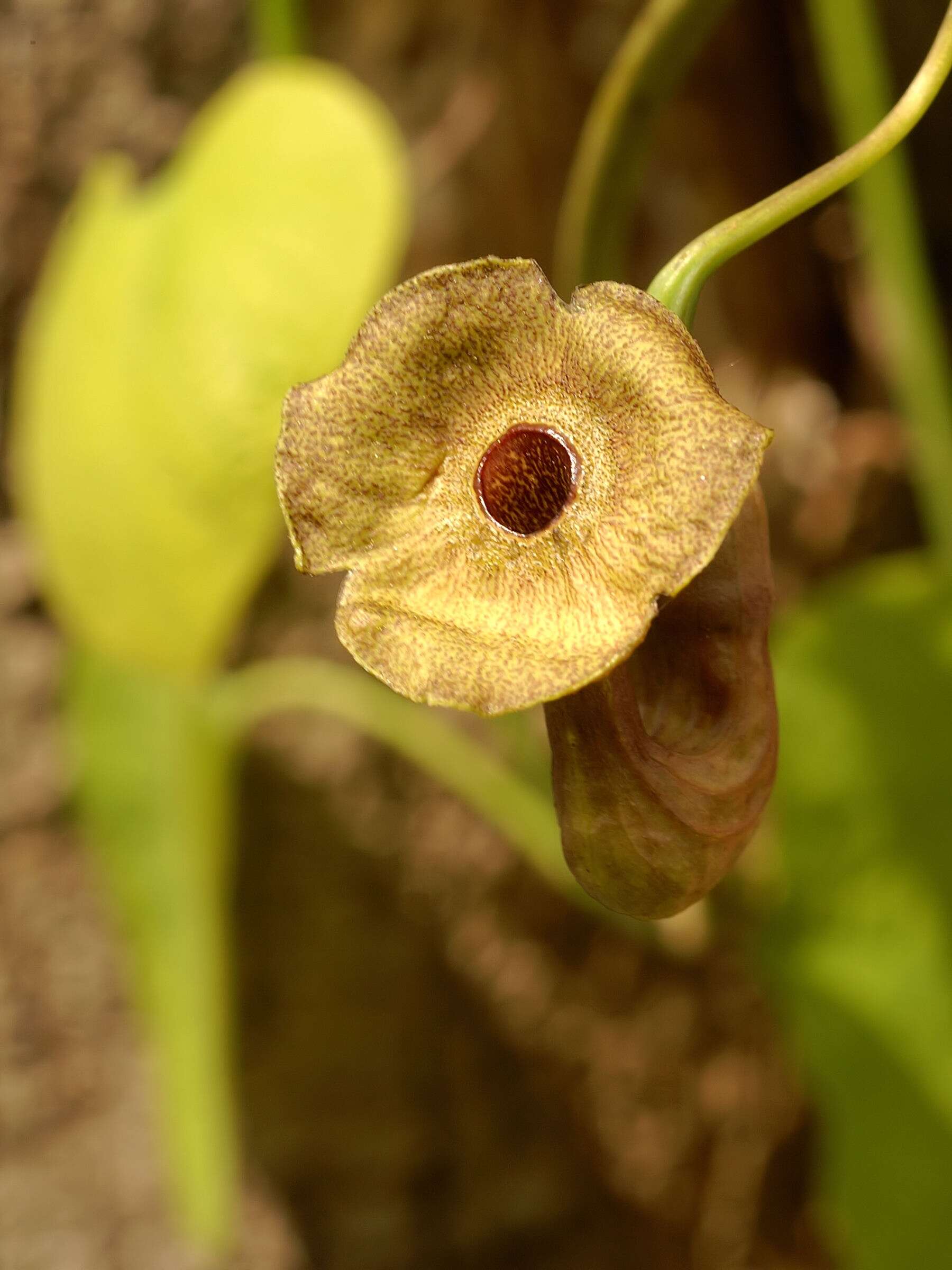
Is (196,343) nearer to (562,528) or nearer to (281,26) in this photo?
(281,26)

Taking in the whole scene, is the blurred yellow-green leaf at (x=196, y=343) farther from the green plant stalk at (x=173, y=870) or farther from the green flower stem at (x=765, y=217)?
the green flower stem at (x=765, y=217)

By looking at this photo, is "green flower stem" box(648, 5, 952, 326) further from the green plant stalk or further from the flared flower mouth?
the green plant stalk

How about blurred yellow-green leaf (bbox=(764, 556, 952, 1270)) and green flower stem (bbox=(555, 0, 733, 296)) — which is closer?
green flower stem (bbox=(555, 0, 733, 296))

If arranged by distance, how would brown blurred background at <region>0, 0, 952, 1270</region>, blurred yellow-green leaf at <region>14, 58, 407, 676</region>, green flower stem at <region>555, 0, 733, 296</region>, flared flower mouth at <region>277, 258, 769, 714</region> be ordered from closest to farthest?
flared flower mouth at <region>277, 258, 769, 714</region> → green flower stem at <region>555, 0, 733, 296</region> → blurred yellow-green leaf at <region>14, 58, 407, 676</region> → brown blurred background at <region>0, 0, 952, 1270</region>

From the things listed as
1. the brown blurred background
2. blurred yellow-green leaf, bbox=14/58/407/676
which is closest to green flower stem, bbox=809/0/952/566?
the brown blurred background

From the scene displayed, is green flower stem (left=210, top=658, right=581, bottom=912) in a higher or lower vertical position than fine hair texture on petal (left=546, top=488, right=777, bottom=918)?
lower

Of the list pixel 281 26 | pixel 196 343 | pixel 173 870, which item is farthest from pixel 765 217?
pixel 173 870

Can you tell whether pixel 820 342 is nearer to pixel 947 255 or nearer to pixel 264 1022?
pixel 947 255

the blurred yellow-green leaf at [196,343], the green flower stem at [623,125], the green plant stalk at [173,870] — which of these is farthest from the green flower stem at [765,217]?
the green plant stalk at [173,870]

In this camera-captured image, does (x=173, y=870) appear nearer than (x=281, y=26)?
No
